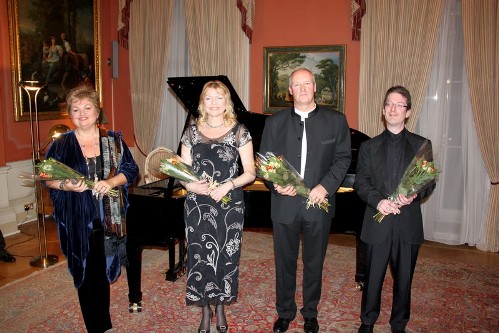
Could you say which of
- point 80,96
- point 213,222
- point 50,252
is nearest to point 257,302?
point 213,222

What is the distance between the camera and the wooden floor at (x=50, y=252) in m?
4.39

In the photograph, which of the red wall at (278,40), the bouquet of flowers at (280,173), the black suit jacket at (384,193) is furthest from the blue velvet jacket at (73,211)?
the red wall at (278,40)

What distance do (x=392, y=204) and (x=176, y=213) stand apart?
62.6 inches

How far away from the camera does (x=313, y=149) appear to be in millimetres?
2799

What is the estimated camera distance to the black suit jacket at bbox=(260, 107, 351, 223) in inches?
110

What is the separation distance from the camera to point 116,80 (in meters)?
7.20

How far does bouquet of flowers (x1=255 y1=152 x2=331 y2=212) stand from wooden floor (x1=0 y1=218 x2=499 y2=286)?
2803mm

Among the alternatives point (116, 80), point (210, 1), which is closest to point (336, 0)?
point (210, 1)

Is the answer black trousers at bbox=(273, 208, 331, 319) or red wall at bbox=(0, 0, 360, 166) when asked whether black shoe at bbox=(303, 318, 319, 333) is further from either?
red wall at bbox=(0, 0, 360, 166)

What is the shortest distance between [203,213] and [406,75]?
3.67m

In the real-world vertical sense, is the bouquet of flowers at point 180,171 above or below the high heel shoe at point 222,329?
above

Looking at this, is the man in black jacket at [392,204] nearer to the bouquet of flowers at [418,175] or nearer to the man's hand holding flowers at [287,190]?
the bouquet of flowers at [418,175]

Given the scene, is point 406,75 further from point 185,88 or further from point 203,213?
point 203,213

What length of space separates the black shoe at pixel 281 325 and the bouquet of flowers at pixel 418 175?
3.74 ft
